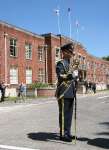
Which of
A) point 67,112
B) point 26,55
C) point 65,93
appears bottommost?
point 67,112

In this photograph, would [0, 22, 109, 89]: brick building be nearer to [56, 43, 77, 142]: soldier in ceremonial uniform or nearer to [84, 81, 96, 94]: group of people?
[84, 81, 96, 94]: group of people

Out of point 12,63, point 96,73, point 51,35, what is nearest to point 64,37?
point 51,35

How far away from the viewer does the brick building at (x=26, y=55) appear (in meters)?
46.5

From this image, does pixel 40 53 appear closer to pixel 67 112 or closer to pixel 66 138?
pixel 67 112

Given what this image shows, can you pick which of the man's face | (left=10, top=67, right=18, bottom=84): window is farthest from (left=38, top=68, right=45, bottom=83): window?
the man's face

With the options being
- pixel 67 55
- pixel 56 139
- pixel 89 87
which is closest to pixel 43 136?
pixel 56 139

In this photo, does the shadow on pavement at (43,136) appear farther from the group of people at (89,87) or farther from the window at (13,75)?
the group of people at (89,87)

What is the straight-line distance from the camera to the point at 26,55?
52531 millimetres

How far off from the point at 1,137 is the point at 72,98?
204cm

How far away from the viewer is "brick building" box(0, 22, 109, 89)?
4653cm

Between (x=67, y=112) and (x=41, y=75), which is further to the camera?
(x=41, y=75)

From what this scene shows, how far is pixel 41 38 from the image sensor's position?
58.1 m

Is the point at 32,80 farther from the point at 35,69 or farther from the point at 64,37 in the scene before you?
the point at 64,37

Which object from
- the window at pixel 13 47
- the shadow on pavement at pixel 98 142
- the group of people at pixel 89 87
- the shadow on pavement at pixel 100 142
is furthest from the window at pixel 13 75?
the shadow on pavement at pixel 100 142
